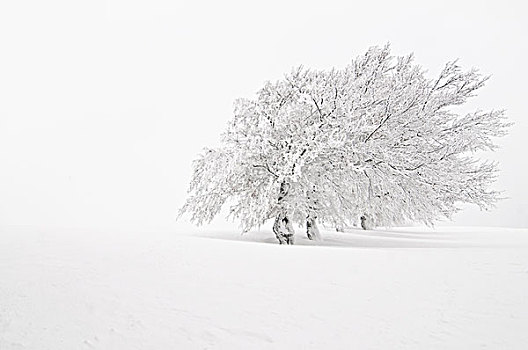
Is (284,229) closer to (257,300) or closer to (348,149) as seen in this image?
(348,149)

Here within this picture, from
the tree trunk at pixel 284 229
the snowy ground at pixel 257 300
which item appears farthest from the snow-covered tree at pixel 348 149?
the snowy ground at pixel 257 300

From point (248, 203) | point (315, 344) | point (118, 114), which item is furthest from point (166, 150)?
point (315, 344)

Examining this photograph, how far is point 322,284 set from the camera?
4.27m

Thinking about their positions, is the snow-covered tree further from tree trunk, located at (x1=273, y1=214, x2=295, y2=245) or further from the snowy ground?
the snowy ground

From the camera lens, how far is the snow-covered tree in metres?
9.59

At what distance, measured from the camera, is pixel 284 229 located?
10188mm

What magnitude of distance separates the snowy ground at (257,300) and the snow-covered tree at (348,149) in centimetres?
415

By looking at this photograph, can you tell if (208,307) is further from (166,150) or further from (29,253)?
(166,150)

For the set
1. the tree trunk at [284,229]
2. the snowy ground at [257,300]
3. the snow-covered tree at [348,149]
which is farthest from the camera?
the tree trunk at [284,229]

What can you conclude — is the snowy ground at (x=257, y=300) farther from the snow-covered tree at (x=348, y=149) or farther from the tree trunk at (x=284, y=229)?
the tree trunk at (x=284, y=229)

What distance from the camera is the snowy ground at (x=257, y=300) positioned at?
2.97 metres

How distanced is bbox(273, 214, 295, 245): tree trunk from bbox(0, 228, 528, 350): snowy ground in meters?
4.38

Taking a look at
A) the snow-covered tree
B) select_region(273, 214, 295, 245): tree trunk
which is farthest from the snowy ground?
select_region(273, 214, 295, 245): tree trunk

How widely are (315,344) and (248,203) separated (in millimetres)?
7463
